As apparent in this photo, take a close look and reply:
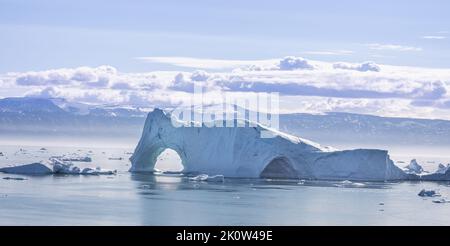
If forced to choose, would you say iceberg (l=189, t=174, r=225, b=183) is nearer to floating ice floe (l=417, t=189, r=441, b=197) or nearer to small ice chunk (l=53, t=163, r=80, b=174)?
Result: small ice chunk (l=53, t=163, r=80, b=174)

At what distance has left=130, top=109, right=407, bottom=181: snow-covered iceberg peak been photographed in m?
32.1

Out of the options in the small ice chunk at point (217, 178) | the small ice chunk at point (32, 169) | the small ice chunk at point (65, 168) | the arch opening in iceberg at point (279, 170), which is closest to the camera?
the small ice chunk at point (217, 178)

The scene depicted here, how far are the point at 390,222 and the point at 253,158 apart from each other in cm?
1079

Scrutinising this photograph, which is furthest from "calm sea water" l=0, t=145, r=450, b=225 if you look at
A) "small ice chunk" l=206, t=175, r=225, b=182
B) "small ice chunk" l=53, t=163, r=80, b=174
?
"small ice chunk" l=53, t=163, r=80, b=174

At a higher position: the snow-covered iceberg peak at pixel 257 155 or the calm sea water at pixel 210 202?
the snow-covered iceberg peak at pixel 257 155

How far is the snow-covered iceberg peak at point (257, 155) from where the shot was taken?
32.1m

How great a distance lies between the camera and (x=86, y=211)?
2264 centimetres

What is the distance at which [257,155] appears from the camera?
105 feet

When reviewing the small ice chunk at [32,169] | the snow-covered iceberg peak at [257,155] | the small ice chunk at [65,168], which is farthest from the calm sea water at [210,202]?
the small ice chunk at [65,168]

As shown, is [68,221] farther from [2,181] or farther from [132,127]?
[132,127]

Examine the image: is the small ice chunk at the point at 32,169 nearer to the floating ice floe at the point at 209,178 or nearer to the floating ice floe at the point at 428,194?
the floating ice floe at the point at 209,178

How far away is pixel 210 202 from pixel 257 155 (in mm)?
7310
